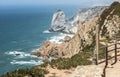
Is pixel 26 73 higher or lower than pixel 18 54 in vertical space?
lower

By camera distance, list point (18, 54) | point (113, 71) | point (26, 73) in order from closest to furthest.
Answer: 1. point (113, 71)
2. point (26, 73)
3. point (18, 54)

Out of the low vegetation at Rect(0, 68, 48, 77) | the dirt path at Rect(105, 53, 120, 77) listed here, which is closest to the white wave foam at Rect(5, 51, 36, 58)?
the low vegetation at Rect(0, 68, 48, 77)

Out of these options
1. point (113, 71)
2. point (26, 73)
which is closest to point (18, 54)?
point (26, 73)

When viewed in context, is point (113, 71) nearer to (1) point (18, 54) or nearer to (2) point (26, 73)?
(2) point (26, 73)

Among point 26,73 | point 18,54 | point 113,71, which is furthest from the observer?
point 18,54

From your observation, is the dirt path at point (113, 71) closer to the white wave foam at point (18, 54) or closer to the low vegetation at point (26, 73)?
the low vegetation at point (26, 73)

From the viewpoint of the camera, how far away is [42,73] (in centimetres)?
2103

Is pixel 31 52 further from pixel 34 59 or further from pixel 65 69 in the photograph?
pixel 65 69

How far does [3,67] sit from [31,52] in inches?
1003

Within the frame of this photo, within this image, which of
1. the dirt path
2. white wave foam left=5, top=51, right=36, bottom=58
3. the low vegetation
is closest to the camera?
the dirt path

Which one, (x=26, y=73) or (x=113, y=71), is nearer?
(x=113, y=71)

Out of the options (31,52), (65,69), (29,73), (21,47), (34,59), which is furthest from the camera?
(21,47)

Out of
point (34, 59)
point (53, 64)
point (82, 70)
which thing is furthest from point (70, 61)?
point (34, 59)

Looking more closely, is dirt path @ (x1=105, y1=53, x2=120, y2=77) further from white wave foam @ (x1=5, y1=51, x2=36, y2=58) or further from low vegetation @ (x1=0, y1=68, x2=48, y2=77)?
white wave foam @ (x1=5, y1=51, x2=36, y2=58)
